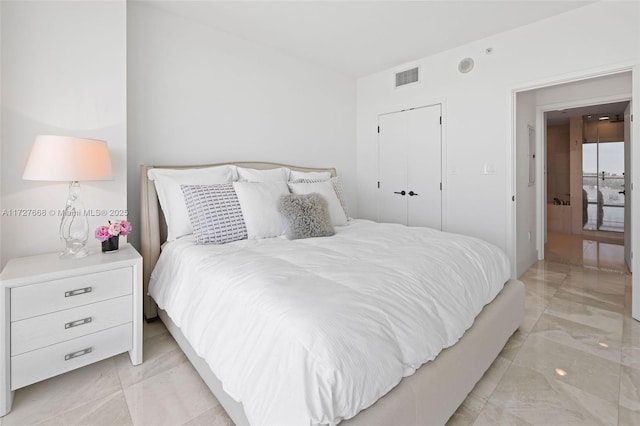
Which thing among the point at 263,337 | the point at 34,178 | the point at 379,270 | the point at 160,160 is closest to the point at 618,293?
the point at 379,270

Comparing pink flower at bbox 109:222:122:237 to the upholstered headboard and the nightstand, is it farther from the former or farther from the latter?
the upholstered headboard

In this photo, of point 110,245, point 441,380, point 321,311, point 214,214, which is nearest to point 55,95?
point 110,245

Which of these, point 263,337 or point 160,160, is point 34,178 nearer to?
point 160,160

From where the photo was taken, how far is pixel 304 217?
2.29 metres

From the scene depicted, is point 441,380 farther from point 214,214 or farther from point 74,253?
point 74,253

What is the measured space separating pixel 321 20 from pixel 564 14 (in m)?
2.17

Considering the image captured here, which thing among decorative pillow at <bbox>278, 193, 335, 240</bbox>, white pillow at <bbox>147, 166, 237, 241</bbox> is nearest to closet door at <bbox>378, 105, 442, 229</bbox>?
decorative pillow at <bbox>278, 193, 335, 240</bbox>

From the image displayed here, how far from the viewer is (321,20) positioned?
283 cm

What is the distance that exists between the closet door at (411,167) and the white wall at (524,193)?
2.76ft

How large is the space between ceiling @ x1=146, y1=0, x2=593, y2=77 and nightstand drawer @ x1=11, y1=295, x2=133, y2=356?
7.82 feet

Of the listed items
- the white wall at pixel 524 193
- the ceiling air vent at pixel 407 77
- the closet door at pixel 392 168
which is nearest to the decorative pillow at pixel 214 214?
the closet door at pixel 392 168

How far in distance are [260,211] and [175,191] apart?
67cm

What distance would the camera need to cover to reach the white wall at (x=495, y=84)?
8.43 feet

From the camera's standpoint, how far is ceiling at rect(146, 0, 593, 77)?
259cm
